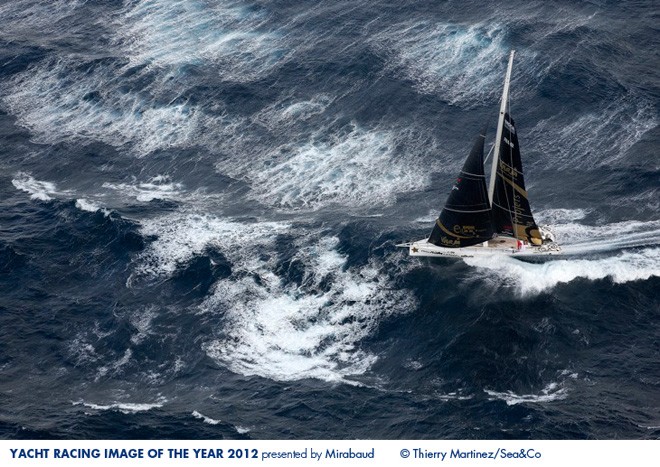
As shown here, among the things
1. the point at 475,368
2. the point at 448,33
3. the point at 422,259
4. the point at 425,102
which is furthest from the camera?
the point at 448,33

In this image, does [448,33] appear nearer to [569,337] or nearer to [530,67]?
[530,67]

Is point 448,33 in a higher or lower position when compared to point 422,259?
higher

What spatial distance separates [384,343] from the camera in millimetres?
112625

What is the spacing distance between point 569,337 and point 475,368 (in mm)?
11908

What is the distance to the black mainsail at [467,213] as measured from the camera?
377ft

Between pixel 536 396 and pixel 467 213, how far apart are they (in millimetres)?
25493

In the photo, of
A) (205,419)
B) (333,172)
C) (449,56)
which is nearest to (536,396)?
(205,419)

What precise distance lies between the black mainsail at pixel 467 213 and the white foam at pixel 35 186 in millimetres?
58834

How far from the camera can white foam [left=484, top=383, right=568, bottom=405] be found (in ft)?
334

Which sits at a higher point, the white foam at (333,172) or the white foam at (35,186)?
the white foam at (333,172)

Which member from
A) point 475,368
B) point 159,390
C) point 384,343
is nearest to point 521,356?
point 475,368

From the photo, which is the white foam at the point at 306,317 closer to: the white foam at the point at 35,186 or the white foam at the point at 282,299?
the white foam at the point at 282,299

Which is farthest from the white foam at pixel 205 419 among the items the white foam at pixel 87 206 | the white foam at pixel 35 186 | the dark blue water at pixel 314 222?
the white foam at pixel 35 186

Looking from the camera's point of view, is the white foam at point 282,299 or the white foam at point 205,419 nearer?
the white foam at point 205,419
